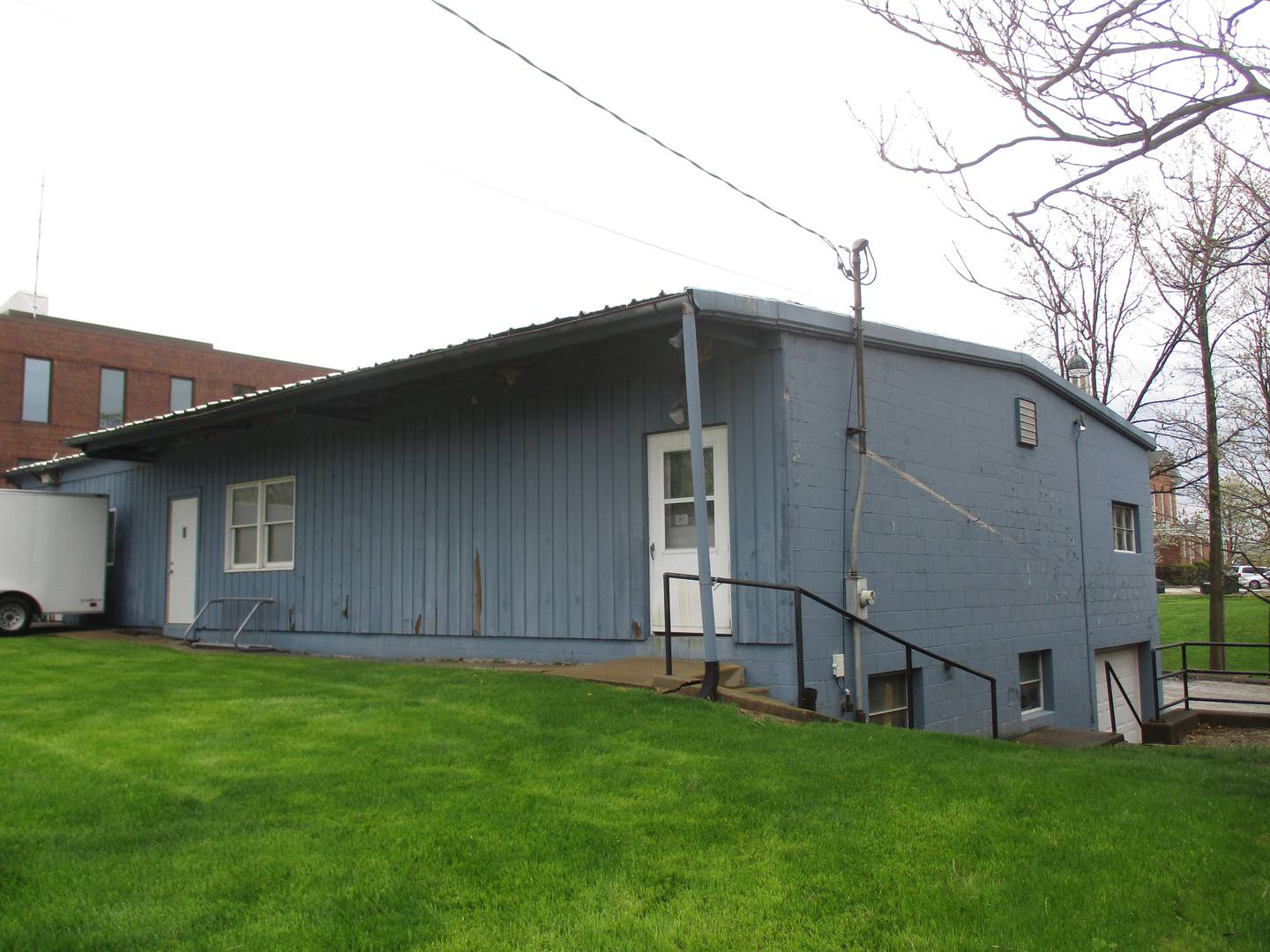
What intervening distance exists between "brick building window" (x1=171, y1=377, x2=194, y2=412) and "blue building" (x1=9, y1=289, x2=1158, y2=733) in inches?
933

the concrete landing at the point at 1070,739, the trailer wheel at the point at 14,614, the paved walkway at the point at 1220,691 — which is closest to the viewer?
the concrete landing at the point at 1070,739

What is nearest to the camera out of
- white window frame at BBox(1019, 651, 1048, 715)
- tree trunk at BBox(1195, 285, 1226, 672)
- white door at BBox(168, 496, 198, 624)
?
white window frame at BBox(1019, 651, 1048, 715)

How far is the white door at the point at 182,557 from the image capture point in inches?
608

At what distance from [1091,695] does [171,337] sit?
114 ft

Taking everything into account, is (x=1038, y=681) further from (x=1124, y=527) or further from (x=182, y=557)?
(x=182, y=557)

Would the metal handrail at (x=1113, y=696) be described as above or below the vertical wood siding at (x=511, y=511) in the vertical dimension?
below

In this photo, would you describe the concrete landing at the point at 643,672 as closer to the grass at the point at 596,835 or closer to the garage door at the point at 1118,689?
the grass at the point at 596,835

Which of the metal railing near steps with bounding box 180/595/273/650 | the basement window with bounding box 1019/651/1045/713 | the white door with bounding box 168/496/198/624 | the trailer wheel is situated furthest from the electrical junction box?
the trailer wheel

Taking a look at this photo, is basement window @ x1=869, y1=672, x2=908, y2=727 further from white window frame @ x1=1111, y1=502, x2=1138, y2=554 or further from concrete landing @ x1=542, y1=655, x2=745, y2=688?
white window frame @ x1=1111, y1=502, x2=1138, y2=554

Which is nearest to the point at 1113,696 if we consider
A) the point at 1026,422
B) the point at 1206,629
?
the point at 1026,422

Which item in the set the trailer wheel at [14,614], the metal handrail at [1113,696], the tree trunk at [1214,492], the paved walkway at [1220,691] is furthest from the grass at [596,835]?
the tree trunk at [1214,492]

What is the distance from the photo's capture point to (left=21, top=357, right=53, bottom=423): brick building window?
33656mm

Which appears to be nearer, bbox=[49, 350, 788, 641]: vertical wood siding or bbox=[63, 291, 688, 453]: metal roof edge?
bbox=[63, 291, 688, 453]: metal roof edge

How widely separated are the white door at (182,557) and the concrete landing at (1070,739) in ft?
38.6
